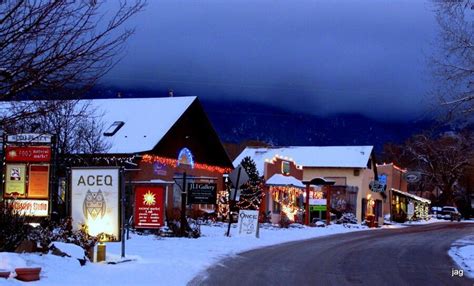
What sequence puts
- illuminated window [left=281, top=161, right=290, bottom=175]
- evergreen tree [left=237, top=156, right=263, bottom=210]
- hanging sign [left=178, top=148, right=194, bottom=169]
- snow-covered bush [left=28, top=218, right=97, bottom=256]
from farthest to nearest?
illuminated window [left=281, top=161, right=290, bottom=175] < evergreen tree [left=237, top=156, right=263, bottom=210] < hanging sign [left=178, top=148, right=194, bottom=169] < snow-covered bush [left=28, top=218, right=97, bottom=256]

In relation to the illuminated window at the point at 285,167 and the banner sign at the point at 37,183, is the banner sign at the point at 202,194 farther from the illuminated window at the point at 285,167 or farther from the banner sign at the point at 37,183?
the illuminated window at the point at 285,167

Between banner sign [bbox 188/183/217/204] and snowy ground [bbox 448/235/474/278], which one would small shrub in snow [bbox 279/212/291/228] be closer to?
banner sign [bbox 188/183/217/204]

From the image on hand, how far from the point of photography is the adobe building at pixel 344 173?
54719 mm

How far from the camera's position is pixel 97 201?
15.7 meters

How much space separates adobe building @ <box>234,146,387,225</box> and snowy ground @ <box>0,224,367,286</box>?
95.4ft

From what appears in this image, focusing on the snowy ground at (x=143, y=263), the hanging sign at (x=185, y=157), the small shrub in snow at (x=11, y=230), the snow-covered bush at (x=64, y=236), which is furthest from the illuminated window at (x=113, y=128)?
the small shrub in snow at (x=11, y=230)

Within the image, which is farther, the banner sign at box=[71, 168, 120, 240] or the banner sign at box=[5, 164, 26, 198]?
the banner sign at box=[5, 164, 26, 198]

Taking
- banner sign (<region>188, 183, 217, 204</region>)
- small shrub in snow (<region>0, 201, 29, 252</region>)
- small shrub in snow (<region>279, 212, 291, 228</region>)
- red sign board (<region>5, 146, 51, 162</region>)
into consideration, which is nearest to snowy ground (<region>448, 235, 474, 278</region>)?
banner sign (<region>188, 183, 217, 204</region>)

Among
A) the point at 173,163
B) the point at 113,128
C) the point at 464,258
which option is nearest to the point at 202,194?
the point at 173,163

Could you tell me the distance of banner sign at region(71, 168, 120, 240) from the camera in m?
15.5

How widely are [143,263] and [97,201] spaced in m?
1.83

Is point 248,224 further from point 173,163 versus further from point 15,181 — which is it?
point 15,181

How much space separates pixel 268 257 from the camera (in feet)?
63.6

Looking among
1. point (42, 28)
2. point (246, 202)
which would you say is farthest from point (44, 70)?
point (246, 202)
